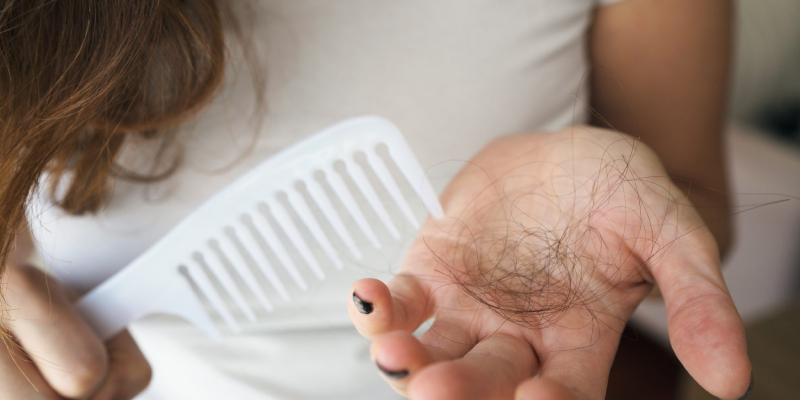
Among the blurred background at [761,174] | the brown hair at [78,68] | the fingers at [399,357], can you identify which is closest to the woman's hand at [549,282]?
the fingers at [399,357]

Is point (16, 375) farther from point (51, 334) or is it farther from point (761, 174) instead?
point (761, 174)

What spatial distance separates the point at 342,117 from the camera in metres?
0.58

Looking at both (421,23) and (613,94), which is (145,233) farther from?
(613,94)

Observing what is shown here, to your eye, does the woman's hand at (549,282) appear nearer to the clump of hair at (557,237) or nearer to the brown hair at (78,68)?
the clump of hair at (557,237)

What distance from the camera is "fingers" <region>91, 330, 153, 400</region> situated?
0.48 meters

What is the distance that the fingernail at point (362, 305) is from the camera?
0.30 metres

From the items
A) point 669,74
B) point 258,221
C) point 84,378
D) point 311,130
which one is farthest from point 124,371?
point 669,74

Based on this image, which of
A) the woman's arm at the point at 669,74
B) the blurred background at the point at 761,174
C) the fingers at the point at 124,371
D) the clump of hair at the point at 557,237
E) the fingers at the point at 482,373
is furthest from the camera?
the blurred background at the point at 761,174

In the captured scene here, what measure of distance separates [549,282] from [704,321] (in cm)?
13

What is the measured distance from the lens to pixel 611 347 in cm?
32

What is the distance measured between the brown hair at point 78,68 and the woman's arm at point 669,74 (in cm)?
47

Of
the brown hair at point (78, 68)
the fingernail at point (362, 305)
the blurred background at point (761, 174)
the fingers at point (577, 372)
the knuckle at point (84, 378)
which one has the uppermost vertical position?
the brown hair at point (78, 68)

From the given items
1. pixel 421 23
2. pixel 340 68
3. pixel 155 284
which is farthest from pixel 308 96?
pixel 155 284

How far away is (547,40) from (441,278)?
1.27 ft
